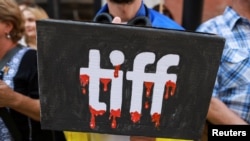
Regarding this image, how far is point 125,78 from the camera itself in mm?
1583

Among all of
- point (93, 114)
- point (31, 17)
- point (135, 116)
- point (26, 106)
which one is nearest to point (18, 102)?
point (26, 106)

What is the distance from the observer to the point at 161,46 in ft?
5.06

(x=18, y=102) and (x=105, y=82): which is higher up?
(x=105, y=82)

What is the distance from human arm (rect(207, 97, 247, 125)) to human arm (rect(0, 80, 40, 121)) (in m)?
0.76

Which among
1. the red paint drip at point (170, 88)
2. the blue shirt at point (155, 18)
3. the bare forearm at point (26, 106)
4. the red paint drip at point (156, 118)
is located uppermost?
the blue shirt at point (155, 18)

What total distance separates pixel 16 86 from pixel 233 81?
3.11ft

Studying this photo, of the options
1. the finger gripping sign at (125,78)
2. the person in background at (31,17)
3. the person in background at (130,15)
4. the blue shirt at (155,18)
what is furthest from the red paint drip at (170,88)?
the person in background at (31,17)

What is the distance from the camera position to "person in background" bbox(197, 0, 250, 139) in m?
1.93

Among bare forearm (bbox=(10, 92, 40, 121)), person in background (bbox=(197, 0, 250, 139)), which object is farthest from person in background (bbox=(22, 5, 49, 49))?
person in background (bbox=(197, 0, 250, 139))

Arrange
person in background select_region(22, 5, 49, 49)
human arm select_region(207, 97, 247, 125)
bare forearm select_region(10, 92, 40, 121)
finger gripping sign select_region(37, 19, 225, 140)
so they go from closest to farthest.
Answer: finger gripping sign select_region(37, 19, 225, 140) < human arm select_region(207, 97, 247, 125) < bare forearm select_region(10, 92, 40, 121) < person in background select_region(22, 5, 49, 49)

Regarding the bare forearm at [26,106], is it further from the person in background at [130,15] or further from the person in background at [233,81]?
the person in background at [233,81]

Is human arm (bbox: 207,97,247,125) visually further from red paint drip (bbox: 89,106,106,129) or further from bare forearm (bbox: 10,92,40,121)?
bare forearm (bbox: 10,92,40,121)

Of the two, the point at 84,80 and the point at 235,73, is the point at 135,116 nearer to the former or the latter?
the point at 84,80

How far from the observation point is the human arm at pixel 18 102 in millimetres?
1997
